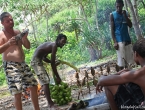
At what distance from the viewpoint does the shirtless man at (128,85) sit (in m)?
2.52

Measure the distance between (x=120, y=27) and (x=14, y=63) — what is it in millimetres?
2411

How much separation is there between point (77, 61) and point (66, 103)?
9953mm

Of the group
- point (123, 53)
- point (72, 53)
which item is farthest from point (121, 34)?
point (72, 53)

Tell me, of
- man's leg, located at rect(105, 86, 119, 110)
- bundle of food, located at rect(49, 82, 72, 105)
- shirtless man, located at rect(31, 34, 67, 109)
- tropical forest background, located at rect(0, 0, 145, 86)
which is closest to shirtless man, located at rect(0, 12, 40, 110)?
shirtless man, located at rect(31, 34, 67, 109)

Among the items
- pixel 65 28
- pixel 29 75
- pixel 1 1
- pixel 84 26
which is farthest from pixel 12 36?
pixel 65 28

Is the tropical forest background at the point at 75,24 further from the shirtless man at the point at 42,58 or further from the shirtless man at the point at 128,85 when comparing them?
the shirtless man at the point at 128,85

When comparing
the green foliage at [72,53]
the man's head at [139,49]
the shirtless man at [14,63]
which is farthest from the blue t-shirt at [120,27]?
the green foliage at [72,53]

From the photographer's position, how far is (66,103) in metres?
5.00

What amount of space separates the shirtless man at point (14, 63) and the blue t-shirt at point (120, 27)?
2.05 metres

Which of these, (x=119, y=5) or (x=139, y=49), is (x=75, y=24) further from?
(x=139, y=49)

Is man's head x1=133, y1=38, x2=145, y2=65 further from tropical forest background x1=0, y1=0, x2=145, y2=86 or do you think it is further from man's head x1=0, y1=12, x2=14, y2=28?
tropical forest background x1=0, y1=0, x2=145, y2=86

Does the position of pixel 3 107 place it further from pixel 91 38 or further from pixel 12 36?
pixel 91 38

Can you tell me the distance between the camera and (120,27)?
5324mm

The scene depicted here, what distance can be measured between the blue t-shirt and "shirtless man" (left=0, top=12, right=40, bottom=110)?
2.05 m
